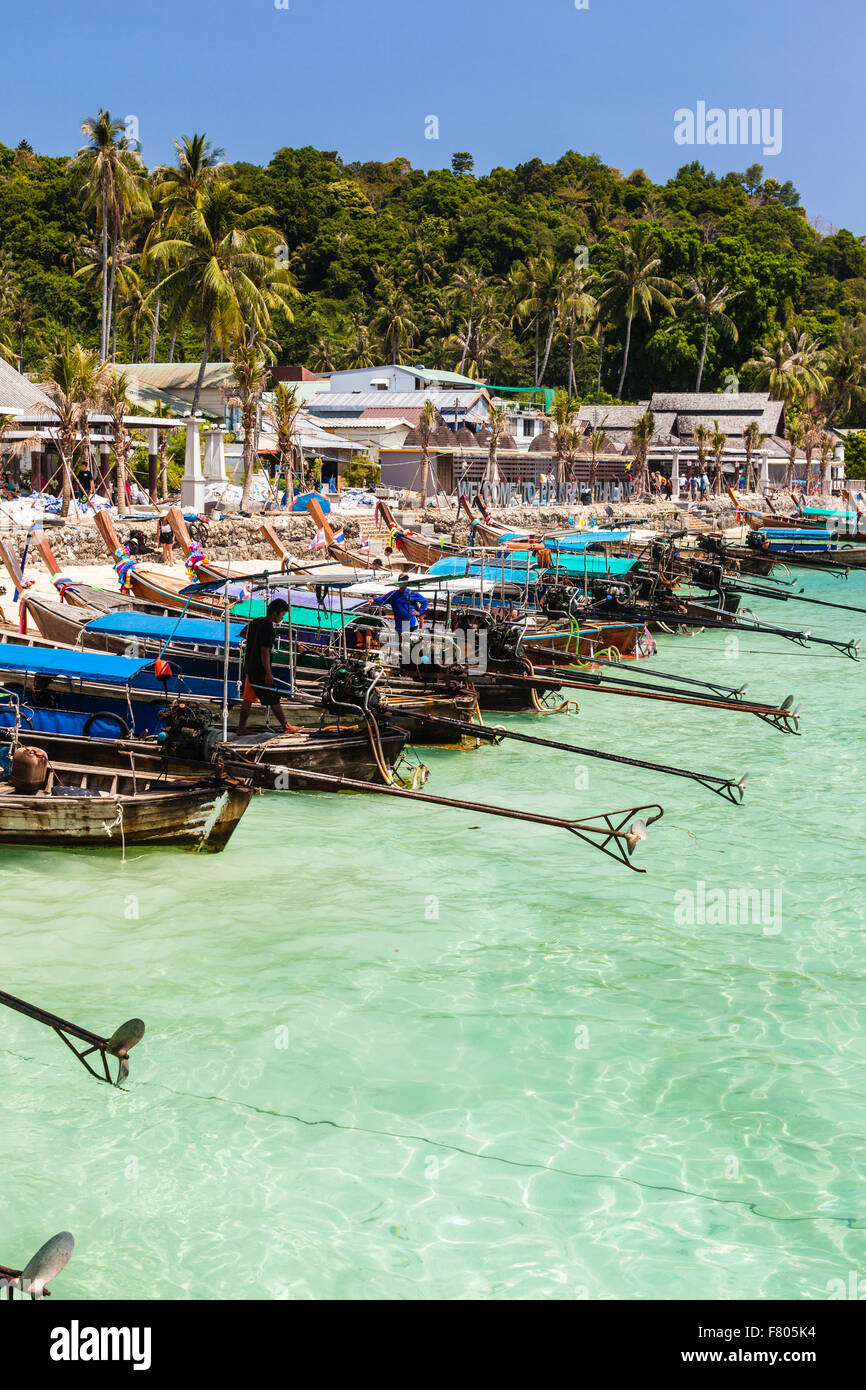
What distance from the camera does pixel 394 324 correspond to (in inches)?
3135

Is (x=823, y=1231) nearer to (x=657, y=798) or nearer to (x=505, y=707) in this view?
(x=657, y=798)

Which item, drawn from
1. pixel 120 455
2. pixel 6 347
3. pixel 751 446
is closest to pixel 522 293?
pixel 751 446

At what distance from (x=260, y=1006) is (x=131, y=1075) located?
1411mm

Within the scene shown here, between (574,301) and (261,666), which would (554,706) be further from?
(574,301)

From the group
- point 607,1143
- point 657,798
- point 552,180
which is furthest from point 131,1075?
point 552,180

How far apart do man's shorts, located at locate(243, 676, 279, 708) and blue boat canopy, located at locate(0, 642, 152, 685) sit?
1.31m

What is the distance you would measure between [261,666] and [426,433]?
44281 mm

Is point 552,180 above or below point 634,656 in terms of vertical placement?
above

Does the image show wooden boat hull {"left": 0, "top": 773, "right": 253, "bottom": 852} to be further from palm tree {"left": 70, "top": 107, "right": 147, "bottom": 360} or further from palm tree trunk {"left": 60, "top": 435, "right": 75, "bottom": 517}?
palm tree {"left": 70, "top": 107, "right": 147, "bottom": 360}

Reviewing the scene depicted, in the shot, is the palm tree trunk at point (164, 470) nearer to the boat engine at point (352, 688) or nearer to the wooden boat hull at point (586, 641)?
the wooden boat hull at point (586, 641)

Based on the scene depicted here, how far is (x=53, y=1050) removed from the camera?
9.16 m

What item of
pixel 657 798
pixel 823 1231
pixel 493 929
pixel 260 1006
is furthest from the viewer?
pixel 657 798

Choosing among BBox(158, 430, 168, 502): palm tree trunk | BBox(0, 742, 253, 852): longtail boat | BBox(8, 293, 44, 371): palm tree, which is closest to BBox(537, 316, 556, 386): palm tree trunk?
BBox(8, 293, 44, 371): palm tree

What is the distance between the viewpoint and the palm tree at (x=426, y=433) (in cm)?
5622
